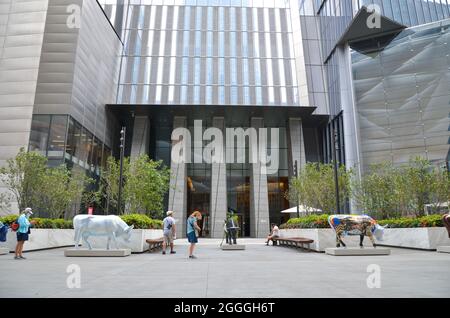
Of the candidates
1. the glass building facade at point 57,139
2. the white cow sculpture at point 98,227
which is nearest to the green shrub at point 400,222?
the white cow sculpture at point 98,227

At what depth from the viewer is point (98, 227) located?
13.8 m

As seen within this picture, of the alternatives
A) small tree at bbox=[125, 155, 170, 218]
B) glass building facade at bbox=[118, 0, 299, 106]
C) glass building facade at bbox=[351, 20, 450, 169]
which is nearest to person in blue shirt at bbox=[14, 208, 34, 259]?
small tree at bbox=[125, 155, 170, 218]

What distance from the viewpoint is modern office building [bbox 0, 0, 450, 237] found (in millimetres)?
29266

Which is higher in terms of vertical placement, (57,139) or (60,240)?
(57,139)

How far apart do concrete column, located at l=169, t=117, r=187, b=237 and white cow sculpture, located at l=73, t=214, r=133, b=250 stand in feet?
73.4

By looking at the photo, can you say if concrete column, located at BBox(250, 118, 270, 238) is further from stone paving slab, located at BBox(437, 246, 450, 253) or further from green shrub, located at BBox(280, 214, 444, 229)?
stone paving slab, located at BBox(437, 246, 450, 253)

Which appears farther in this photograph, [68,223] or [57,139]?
[57,139]

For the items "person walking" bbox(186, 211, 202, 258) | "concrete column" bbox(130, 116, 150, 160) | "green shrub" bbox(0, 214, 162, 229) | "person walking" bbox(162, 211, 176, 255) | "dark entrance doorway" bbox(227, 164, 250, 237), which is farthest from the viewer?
"dark entrance doorway" bbox(227, 164, 250, 237)

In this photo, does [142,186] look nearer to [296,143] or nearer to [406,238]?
[406,238]

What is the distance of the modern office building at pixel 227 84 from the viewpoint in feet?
96.0

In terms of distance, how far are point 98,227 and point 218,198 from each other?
2491cm

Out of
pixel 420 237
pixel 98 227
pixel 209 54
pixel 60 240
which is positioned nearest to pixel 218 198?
pixel 209 54

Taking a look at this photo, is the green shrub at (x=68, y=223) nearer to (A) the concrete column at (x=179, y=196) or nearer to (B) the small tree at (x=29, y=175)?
(B) the small tree at (x=29, y=175)
